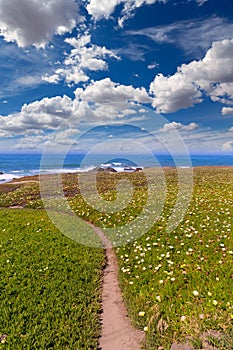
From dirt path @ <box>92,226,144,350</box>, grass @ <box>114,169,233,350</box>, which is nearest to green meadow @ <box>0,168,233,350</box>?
grass @ <box>114,169,233,350</box>

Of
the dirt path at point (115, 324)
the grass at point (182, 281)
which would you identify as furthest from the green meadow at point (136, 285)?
the dirt path at point (115, 324)

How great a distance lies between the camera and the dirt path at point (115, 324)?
6.86m

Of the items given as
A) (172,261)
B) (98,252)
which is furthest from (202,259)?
(98,252)

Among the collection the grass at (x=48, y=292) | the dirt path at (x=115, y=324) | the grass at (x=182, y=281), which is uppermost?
the grass at (x=182, y=281)

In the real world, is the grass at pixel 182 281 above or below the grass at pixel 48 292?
above

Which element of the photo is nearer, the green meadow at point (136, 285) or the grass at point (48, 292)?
the green meadow at point (136, 285)

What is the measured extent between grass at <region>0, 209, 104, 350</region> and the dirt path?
25cm

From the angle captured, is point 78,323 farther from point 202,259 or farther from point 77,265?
point 202,259

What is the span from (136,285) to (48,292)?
3065 mm

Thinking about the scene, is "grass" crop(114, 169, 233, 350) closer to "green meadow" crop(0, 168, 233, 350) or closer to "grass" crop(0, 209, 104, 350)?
"green meadow" crop(0, 168, 233, 350)

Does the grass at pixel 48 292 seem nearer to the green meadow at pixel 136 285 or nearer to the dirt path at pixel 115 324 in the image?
the green meadow at pixel 136 285

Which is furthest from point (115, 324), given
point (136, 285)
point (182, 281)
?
point (182, 281)

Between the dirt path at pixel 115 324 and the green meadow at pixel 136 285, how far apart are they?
226mm

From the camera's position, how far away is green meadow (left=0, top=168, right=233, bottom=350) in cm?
687
